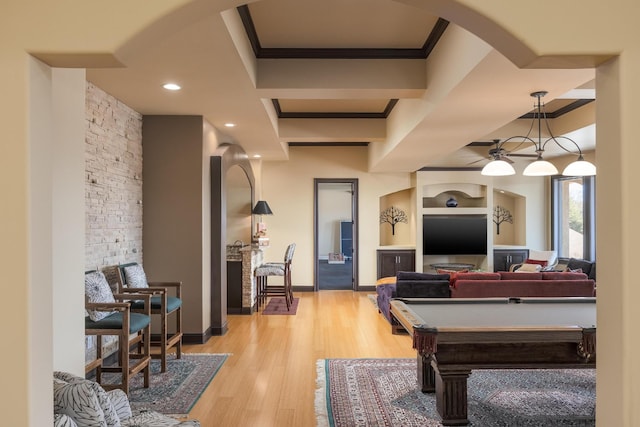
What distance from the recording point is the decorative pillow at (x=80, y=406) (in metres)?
1.80

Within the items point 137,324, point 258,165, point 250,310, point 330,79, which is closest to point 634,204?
point 330,79

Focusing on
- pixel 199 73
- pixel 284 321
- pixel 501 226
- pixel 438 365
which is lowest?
pixel 284 321

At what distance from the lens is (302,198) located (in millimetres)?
9062

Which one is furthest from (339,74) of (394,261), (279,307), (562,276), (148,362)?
(394,261)

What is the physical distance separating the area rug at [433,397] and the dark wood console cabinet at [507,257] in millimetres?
5515

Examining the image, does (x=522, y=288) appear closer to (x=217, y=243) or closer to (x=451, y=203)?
(x=217, y=243)

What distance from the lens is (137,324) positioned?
11.7 ft

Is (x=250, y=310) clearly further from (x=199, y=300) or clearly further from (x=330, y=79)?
(x=330, y=79)

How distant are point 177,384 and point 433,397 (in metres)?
2.24

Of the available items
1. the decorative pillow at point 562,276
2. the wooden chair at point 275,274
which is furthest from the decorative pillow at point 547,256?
the wooden chair at point 275,274

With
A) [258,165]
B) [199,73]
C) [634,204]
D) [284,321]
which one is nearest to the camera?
[634,204]

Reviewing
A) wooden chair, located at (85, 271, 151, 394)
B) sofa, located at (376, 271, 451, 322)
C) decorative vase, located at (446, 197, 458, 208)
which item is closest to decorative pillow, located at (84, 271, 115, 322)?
wooden chair, located at (85, 271, 151, 394)

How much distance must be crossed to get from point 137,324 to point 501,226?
8.78 meters

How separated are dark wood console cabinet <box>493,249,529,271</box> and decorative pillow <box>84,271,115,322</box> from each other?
8058mm
